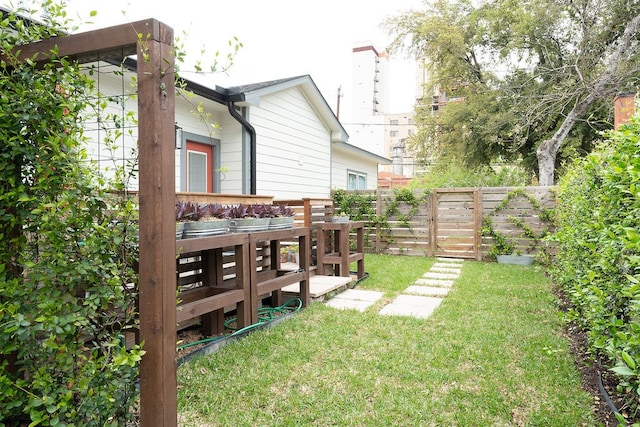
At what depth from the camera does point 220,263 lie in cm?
369

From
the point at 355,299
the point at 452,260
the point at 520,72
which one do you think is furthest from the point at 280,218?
the point at 520,72

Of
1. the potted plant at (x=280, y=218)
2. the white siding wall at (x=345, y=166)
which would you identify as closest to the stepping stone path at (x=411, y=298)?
the potted plant at (x=280, y=218)

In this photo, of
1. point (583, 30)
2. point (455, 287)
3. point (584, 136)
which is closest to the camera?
point (455, 287)

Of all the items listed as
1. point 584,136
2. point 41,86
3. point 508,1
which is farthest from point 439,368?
point 508,1

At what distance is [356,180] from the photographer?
41.2ft

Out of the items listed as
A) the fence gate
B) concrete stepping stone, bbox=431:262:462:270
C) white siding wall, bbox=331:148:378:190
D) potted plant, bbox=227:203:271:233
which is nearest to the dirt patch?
potted plant, bbox=227:203:271:233

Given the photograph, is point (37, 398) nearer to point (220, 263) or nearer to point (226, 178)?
point (220, 263)

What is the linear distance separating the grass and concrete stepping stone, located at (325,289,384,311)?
25 centimetres

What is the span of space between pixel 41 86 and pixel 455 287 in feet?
16.7

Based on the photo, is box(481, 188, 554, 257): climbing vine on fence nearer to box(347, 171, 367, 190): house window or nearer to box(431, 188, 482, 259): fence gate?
box(431, 188, 482, 259): fence gate

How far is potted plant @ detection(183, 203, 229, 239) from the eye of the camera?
305 cm

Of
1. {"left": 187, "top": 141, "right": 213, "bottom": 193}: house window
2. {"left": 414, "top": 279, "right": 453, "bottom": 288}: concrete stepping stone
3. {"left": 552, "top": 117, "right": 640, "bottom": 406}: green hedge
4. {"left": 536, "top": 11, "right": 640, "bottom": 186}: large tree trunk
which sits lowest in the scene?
{"left": 414, "top": 279, "right": 453, "bottom": 288}: concrete stepping stone

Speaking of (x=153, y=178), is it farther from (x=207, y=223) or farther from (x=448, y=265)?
(x=448, y=265)

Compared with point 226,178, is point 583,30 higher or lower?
higher
